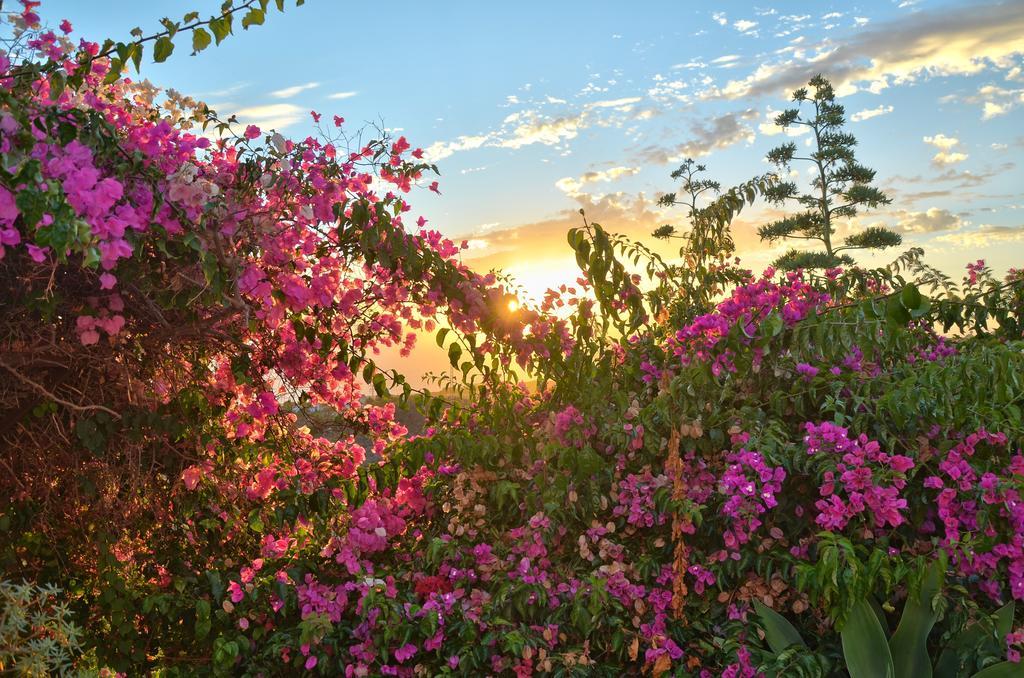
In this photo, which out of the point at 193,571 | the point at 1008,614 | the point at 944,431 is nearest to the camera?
the point at 1008,614

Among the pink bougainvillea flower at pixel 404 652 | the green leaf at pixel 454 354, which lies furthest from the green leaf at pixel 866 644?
the green leaf at pixel 454 354

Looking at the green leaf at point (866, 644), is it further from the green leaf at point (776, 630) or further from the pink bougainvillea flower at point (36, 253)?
the pink bougainvillea flower at point (36, 253)

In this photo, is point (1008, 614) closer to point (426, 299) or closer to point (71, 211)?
point (426, 299)

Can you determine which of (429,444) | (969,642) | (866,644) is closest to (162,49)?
(429,444)

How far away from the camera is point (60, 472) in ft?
12.9

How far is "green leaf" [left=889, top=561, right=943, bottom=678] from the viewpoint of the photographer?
306 centimetres

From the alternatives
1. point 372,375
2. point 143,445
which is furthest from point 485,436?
point 143,445

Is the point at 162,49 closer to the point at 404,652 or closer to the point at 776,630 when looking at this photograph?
the point at 404,652

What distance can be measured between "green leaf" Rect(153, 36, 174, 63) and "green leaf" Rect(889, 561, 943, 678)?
3060 mm

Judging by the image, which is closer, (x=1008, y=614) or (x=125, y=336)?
(x=1008, y=614)

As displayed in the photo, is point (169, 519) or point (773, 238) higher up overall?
point (773, 238)

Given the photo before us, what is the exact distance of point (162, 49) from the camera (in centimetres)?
267

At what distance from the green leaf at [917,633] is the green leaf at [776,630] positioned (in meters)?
0.33

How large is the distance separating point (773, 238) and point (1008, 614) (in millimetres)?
13261
